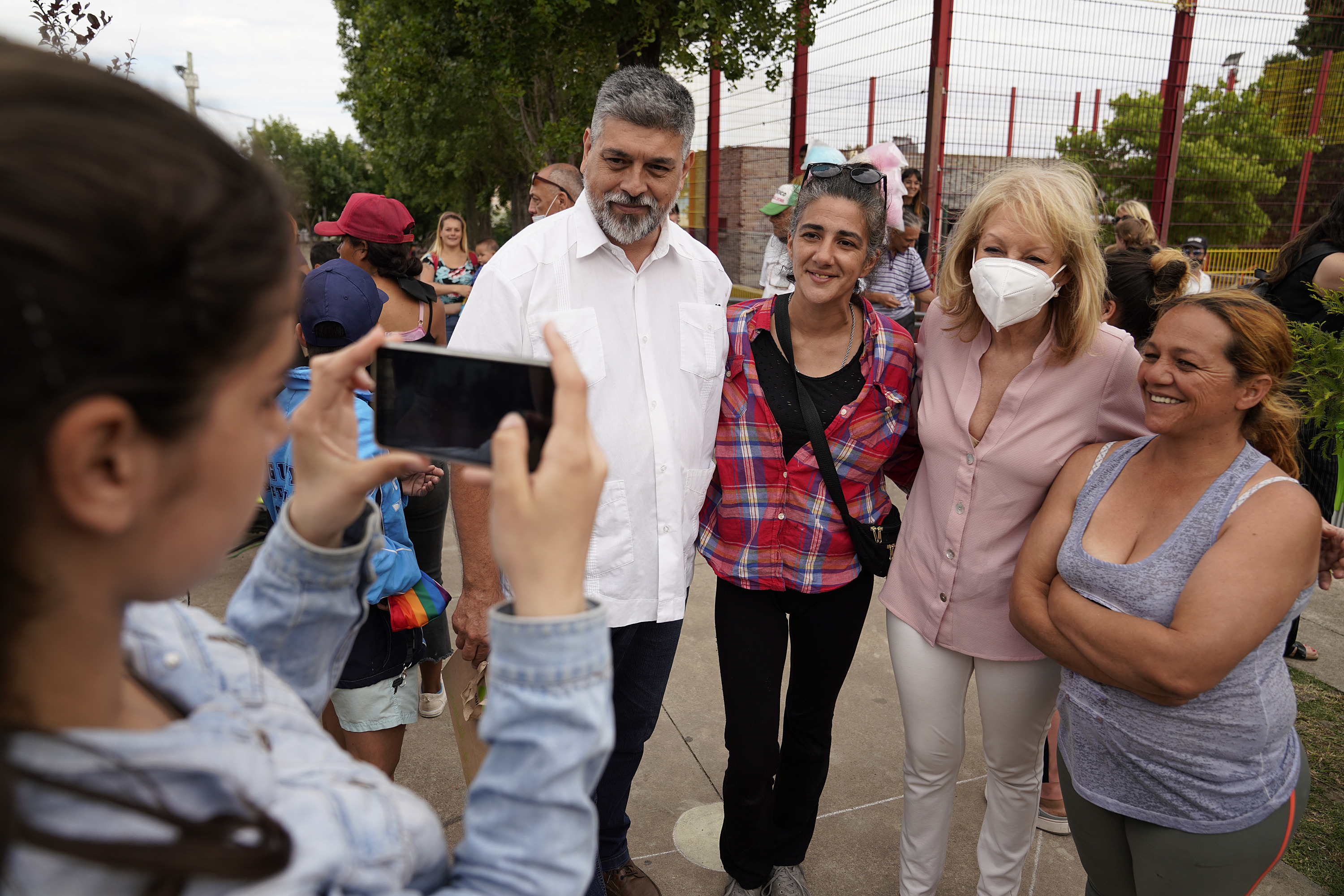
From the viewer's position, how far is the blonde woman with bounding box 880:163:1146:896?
223 cm

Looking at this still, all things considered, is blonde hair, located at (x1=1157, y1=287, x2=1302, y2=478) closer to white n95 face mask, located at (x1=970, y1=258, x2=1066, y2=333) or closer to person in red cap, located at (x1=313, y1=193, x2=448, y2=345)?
white n95 face mask, located at (x1=970, y1=258, x2=1066, y2=333)

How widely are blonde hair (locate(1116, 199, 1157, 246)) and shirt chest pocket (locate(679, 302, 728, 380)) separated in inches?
165

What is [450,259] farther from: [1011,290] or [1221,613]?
[1221,613]

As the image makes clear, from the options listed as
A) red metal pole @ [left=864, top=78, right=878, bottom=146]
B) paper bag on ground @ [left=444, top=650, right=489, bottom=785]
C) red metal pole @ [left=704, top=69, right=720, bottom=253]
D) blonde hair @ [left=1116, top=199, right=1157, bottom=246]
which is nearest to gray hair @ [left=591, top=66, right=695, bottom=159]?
paper bag on ground @ [left=444, top=650, right=489, bottom=785]

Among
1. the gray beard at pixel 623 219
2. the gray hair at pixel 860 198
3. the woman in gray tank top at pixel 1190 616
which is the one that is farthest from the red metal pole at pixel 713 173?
the woman in gray tank top at pixel 1190 616

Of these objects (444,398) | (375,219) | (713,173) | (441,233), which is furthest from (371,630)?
(713,173)

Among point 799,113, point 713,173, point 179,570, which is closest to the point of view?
point 179,570

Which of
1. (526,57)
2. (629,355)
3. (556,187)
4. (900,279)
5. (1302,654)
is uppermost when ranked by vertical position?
(526,57)

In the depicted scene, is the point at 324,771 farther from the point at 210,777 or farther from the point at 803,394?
the point at 803,394

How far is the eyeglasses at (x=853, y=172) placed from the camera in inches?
99.7

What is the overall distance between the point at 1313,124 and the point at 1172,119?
216 cm

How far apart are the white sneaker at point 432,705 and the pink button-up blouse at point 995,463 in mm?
2193

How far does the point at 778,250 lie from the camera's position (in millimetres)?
6453

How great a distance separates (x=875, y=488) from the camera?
2.54m
